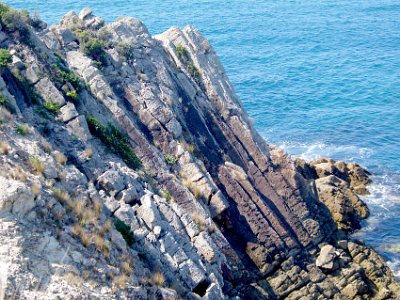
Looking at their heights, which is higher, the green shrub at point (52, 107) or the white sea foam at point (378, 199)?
the green shrub at point (52, 107)

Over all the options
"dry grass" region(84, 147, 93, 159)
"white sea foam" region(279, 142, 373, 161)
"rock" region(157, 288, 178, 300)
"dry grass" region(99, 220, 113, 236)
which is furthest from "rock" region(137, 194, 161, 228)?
"white sea foam" region(279, 142, 373, 161)

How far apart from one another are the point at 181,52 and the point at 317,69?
1847 inches

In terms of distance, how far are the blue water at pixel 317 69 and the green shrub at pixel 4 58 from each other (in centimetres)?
3355

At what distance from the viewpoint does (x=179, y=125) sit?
37875 millimetres

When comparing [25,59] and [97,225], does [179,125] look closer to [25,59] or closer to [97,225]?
[25,59]

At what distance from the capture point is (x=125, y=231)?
25031mm

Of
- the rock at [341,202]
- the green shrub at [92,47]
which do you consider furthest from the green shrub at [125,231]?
the rock at [341,202]

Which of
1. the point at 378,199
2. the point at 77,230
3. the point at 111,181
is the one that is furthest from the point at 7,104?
the point at 378,199

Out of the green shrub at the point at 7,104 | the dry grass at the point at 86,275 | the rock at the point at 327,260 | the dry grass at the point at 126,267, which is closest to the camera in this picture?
the dry grass at the point at 86,275

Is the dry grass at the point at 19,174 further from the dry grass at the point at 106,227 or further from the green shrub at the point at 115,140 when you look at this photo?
the green shrub at the point at 115,140

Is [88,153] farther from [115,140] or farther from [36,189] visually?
[36,189]

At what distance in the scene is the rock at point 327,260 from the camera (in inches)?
1550

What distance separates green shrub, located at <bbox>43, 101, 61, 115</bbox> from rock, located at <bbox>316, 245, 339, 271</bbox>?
851 inches

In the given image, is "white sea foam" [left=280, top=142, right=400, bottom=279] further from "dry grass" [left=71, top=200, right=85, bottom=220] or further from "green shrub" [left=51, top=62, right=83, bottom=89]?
"dry grass" [left=71, top=200, right=85, bottom=220]
